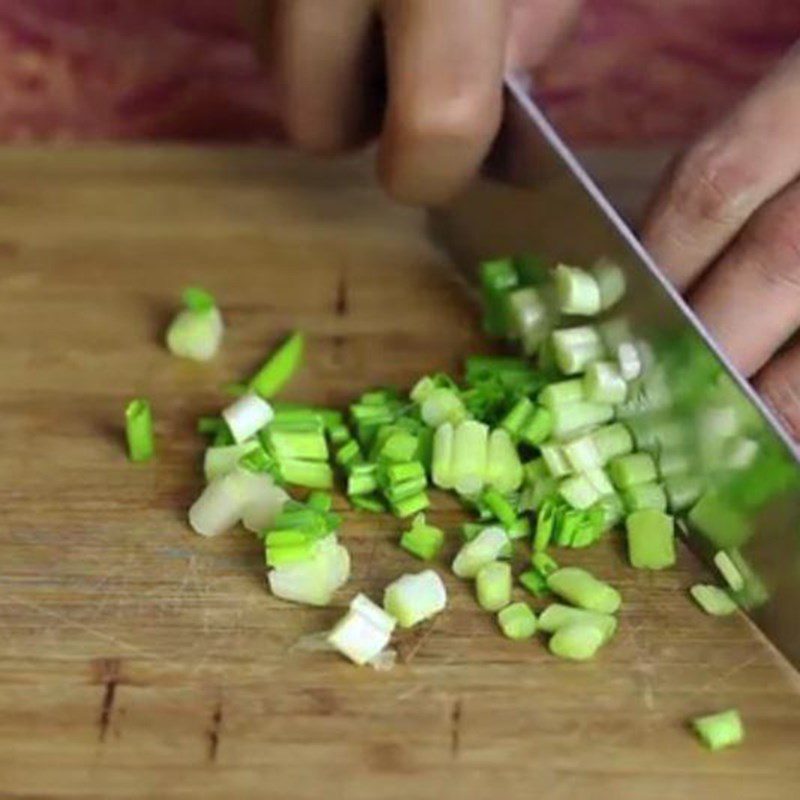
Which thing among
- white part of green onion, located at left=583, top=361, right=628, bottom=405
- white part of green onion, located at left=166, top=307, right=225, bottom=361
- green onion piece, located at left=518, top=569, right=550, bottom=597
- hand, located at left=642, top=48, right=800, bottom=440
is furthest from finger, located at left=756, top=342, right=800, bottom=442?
white part of green onion, located at left=166, top=307, right=225, bottom=361

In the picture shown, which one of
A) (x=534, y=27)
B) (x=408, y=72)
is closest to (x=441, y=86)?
(x=408, y=72)

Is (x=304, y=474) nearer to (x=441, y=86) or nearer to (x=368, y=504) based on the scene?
(x=368, y=504)

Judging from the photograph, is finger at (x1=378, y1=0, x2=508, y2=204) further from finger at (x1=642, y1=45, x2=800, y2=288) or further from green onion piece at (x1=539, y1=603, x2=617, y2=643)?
green onion piece at (x1=539, y1=603, x2=617, y2=643)

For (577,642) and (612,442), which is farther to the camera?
(612,442)

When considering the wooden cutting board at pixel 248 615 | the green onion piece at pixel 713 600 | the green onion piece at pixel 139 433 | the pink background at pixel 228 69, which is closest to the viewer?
the wooden cutting board at pixel 248 615

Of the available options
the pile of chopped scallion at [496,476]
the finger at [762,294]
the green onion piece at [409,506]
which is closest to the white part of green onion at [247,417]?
the pile of chopped scallion at [496,476]

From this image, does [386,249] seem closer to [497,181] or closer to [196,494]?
[497,181]

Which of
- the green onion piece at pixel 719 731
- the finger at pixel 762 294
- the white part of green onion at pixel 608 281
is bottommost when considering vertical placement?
the green onion piece at pixel 719 731

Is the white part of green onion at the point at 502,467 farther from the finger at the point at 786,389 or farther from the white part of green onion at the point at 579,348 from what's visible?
the finger at the point at 786,389

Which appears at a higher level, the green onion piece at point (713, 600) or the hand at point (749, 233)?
the hand at point (749, 233)
